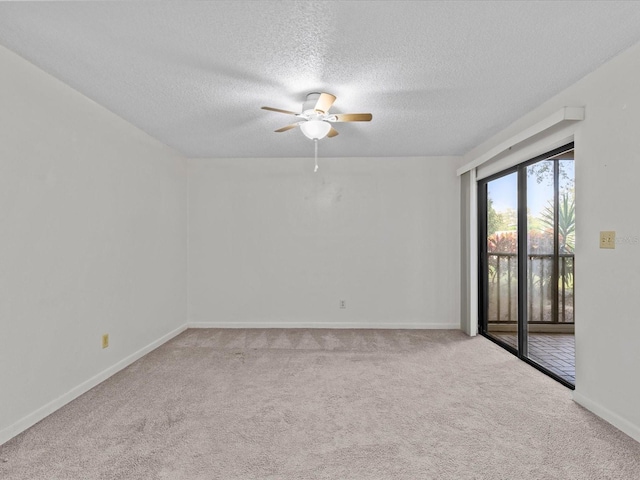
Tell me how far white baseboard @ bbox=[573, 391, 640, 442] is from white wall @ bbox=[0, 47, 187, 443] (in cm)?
370

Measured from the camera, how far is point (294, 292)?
5.11 m

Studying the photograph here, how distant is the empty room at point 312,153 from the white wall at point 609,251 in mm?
16

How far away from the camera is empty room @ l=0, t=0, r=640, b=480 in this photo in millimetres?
1970

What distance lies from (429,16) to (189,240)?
416 centimetres

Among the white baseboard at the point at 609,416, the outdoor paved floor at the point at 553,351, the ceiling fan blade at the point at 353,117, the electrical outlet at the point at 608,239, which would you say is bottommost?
the outdoor paved floor at the point at 553,351

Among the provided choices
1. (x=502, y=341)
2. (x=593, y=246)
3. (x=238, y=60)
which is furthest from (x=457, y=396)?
(x=238, y=60)

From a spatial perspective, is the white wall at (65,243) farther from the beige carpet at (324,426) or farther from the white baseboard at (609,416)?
the white baseboard at (609,416)

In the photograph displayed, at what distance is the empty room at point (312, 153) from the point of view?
197 centimetres

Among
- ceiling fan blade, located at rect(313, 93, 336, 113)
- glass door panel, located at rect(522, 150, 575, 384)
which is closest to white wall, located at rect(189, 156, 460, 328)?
glass door panel, located at rect(522, 150, 575, 384)

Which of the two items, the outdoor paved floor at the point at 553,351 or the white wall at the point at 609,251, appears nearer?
the white wall at the point at 609,251

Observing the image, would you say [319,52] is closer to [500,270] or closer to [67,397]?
[67,397]

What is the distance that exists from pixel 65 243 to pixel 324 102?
2.17 metres

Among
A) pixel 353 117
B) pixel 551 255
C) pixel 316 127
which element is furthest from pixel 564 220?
pixel 316 127

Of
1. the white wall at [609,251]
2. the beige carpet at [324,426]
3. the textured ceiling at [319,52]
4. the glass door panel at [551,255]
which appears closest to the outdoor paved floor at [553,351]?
the glass door panel at [551,255]
